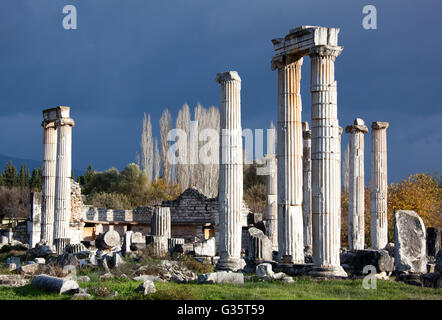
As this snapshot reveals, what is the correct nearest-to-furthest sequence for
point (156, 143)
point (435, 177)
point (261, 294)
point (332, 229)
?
1. point (261, 294)
2. point (332, 229)
3. point (435, 177)
4. point (156, 143)

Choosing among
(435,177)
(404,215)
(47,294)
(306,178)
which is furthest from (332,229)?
(435,177)

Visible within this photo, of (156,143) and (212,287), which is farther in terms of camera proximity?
(156,143)

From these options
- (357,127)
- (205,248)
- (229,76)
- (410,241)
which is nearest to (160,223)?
(205,248)

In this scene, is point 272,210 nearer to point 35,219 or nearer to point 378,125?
point 378,125

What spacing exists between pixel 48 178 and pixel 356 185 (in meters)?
13.8

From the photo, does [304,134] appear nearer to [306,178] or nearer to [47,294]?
[306,178]

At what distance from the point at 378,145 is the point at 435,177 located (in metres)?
16.9

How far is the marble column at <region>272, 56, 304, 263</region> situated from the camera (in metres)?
17.2

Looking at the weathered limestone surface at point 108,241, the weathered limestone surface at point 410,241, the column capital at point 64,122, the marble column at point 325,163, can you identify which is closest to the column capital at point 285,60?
the marble column at point 325,163

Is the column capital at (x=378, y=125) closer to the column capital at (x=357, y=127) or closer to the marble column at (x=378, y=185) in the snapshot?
the marble column at (x=378, y=185)

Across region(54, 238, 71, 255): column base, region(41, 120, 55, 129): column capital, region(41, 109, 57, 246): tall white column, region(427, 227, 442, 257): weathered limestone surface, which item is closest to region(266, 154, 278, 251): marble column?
region(427, 227, 442, 257): weathered limestone surface

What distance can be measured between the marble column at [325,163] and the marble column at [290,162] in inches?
63.2

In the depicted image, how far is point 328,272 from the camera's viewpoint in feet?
49.5
